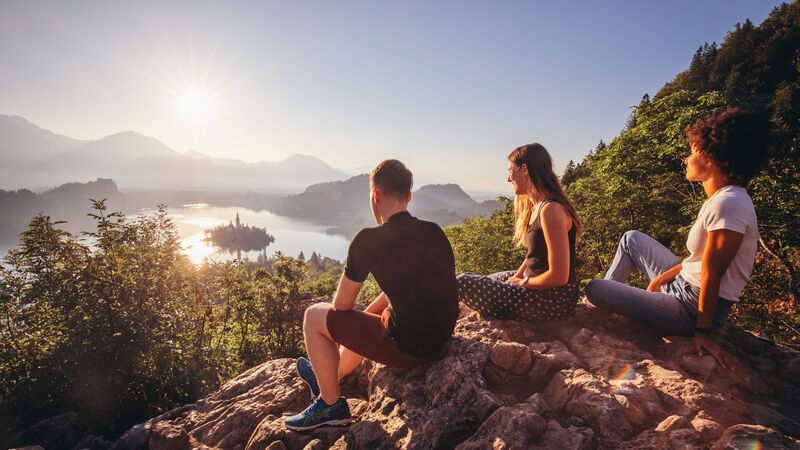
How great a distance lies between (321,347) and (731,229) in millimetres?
3562

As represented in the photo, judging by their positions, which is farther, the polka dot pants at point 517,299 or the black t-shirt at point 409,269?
the polka dot pants at point 517,299

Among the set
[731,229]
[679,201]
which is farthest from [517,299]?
[679,201]

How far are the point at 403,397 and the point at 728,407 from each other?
2481 millimetres

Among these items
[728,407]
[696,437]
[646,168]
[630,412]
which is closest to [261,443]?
[630,412]

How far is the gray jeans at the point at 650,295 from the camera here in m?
3.09

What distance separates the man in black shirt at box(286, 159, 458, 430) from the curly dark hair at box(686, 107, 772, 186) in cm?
242

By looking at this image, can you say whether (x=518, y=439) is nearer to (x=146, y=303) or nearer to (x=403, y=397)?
(x=403, y=397)

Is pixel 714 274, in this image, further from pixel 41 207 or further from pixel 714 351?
pixel 41 207

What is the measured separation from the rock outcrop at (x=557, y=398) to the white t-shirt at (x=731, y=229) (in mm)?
674

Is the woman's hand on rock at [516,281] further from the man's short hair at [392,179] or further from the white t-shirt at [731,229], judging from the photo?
the man's short hair at [392,179]

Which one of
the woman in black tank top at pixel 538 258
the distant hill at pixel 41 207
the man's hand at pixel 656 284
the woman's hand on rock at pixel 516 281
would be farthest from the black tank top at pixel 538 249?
the distant hill at pixel 41 207

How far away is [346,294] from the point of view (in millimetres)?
2898

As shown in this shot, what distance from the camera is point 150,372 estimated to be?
22.7 ft

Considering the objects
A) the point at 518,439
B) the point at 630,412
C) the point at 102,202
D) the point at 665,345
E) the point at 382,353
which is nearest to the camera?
the point at 518,439
